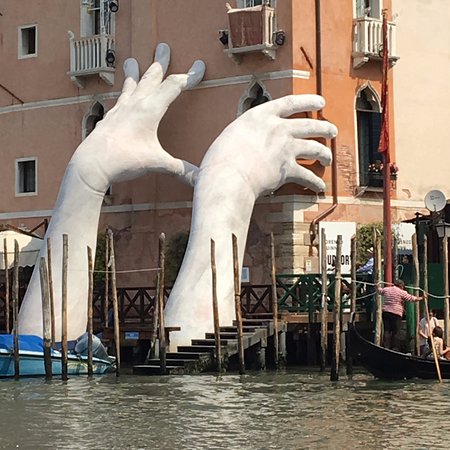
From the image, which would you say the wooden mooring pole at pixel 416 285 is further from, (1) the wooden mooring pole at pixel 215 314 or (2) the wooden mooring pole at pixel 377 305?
(1) the wooden mooring pole at pixel 215 314

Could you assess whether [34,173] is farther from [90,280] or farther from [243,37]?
[90,280]

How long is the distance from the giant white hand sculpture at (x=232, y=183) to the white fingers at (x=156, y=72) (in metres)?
2.20

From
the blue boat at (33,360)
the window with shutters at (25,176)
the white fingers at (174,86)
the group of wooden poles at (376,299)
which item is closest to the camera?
the group of wooden poles at (376,299)

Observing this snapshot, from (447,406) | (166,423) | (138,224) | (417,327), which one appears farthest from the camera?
(138,224)

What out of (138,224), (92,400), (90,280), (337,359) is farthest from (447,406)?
(138,224)

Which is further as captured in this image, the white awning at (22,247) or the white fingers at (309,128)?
the white awning at (22,247)

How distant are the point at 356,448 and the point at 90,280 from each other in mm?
9346

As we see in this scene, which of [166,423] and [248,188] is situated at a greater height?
[248,188]

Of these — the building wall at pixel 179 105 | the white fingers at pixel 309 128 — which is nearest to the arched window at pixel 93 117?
the building wall at pixel 179 105

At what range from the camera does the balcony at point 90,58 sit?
3306cm

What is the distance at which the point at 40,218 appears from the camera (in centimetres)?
3422

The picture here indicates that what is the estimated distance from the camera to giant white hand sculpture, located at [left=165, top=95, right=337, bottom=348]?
28422 millimetres

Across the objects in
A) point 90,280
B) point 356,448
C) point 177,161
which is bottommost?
point 356,448

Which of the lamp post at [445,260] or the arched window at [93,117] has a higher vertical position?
the arched window at [93,117]
